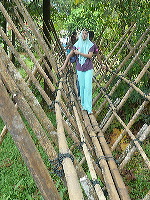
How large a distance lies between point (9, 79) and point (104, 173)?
1.02 m

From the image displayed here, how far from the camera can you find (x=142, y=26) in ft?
10.8

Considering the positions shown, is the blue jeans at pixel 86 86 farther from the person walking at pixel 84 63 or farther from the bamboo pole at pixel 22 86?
the bamboo pole at pixel 22 86

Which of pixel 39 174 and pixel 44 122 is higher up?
pixel 44 122

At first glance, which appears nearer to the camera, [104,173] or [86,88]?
[104,173]

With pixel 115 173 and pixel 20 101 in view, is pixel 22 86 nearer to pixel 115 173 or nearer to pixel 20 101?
pixel 20 101

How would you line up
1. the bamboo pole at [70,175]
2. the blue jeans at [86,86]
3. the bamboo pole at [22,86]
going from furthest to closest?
the blue jeans at [86,86] → the bamboo pole at [22,86] → the bamboo pole at [70,175]

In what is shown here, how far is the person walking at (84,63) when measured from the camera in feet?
8.48

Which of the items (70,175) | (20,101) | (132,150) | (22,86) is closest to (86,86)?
(132,150)

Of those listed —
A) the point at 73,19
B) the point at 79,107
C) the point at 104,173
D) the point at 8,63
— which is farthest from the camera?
the point at 73,19

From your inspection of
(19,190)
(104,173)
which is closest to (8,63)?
(104,173)

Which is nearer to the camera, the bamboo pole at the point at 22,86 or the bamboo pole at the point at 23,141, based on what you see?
the bamboo pole at the point at 23,141

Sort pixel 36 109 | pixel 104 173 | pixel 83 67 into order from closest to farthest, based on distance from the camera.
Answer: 1. pixel 36 109
2. pixel 104 173
3. pixel 83 67


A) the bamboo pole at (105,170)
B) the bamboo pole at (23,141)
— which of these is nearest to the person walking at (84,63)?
the bamboo pole at (105,170)

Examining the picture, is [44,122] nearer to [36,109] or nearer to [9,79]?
[36,109]
